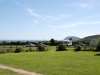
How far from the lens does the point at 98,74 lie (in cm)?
1141

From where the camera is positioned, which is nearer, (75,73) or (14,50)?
(75,73)

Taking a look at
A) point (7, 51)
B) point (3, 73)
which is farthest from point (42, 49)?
point (3, 73)

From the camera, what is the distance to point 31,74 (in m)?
11.6

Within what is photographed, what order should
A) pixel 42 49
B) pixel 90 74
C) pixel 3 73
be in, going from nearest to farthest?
pixel 90 74
pixel 3 73
pixel 42 49

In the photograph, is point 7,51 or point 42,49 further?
point 42,49

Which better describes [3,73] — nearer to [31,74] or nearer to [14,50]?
[31,74]

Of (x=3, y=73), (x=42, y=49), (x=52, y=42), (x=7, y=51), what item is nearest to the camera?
(x=3, y=73)

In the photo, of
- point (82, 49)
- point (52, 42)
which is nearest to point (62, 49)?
point (82, 49)

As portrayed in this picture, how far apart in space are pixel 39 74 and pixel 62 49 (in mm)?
26453

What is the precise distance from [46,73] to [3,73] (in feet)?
9.07

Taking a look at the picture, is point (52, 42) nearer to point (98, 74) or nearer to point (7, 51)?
point (7, 51)

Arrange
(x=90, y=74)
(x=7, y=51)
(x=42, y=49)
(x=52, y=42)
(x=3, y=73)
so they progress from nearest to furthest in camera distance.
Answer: (x=90, y=74)
(x=3, y=73)
(x=7, y=51)
(x=42, y=49)
(x=52, y=42)

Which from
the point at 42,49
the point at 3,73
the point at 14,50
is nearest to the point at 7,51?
the point at 14,50

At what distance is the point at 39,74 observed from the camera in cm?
1164
